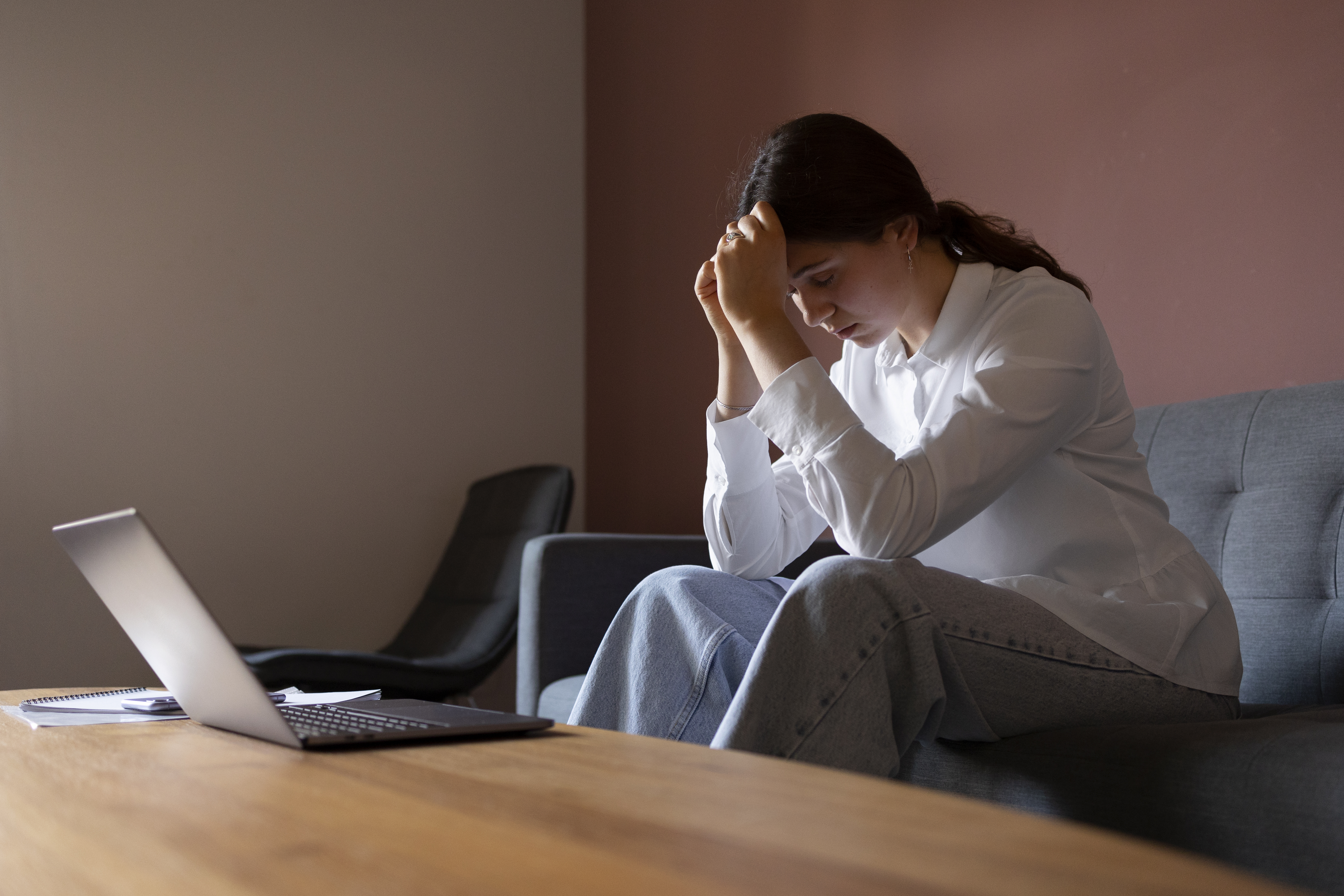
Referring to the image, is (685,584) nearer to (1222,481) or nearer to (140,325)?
(1222,481)

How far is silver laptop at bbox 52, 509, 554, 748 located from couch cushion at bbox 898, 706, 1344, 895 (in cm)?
44

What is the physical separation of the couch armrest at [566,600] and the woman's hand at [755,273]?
74cm

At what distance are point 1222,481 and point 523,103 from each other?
8.40ft

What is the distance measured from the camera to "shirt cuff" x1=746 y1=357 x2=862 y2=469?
1102 millimetres

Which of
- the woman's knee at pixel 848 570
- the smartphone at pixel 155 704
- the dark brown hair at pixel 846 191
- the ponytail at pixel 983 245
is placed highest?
the dark brown hair at pixel 846 191

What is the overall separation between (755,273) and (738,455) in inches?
10.0

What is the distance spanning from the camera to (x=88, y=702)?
1039 mm

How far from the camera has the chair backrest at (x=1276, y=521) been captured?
1.36m

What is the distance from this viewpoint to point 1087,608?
108 centimetres

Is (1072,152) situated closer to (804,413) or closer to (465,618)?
(804,413)

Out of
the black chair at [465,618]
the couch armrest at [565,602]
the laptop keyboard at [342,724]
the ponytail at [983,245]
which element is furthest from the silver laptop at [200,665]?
the black chair at [465,618]

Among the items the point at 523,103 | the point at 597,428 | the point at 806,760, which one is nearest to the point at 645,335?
the point at 597,428

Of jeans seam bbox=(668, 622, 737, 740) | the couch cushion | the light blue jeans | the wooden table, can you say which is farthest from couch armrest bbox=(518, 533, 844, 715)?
the wooden table

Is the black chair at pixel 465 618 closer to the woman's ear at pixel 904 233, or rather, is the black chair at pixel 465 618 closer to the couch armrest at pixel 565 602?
the couch armrest at pixel 565 602
